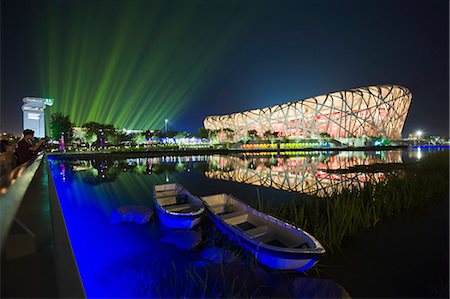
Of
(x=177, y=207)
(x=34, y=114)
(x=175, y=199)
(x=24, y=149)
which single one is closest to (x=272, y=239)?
(x=177, y=207)

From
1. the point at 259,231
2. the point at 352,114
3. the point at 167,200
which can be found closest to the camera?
the point at 259,231

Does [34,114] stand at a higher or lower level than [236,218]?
higher

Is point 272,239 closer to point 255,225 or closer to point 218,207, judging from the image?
point 255,225

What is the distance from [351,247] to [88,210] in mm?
11374

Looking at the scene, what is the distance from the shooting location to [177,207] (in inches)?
360

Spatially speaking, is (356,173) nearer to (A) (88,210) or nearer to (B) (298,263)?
(B) (298,263)

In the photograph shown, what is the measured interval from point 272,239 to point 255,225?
1099 millimetres

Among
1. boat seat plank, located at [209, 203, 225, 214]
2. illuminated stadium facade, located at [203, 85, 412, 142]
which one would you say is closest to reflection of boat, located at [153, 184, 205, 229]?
boat seat plank, located at [209, 203, 225, 214]

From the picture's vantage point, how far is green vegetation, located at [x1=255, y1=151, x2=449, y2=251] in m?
7.00

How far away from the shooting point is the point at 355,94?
60.8 m

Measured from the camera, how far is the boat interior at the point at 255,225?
562 cm

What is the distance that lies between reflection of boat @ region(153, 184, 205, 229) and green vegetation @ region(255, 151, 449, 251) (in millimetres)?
2855

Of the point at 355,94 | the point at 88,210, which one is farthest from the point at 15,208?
the point at 355,94

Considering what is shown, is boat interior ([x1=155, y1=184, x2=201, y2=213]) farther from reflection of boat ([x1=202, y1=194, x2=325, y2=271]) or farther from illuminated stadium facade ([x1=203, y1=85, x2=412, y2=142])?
illuminated stadium facade ([x1=203, y1=85, x2=412, y2=142])
